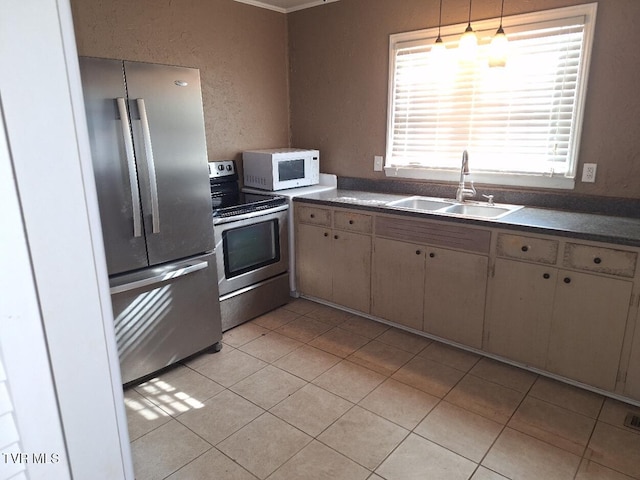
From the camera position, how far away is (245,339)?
3002 millimetres

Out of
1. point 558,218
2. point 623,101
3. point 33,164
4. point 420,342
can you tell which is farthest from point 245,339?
point 623,101

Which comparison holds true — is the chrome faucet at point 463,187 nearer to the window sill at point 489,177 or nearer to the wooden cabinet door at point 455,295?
the window sill at point 489,177

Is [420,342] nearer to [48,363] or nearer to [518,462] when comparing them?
[518,462]

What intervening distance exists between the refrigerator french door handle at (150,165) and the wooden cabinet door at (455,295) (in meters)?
1.70

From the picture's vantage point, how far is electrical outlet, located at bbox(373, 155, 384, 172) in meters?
3.57

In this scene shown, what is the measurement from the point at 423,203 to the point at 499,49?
3.89 feet

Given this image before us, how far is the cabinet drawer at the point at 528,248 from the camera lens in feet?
7.57

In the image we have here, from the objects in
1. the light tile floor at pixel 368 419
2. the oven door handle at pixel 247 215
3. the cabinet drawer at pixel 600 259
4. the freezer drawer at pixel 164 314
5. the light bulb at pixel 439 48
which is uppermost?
the light bulb at pixel 439 48

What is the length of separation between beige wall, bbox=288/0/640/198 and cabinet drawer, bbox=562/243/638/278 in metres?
0.68

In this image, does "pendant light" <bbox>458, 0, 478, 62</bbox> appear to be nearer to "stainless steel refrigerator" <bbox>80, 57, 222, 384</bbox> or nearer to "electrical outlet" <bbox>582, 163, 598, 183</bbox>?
"electrical outlet" <bbox>582, 163, 598, 183</bbox>

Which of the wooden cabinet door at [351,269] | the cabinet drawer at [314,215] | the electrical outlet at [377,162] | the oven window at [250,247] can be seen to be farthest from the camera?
the electrical outlet at [377,162]

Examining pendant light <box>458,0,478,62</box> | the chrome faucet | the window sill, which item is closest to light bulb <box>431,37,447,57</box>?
pendant light <box>458,0,478,62</box>

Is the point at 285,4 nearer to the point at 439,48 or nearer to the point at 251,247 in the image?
the point at 439,48

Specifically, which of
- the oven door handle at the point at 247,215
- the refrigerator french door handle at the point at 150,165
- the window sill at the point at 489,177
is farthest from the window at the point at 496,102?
the refrigerator french door handle at the point at 150,165
